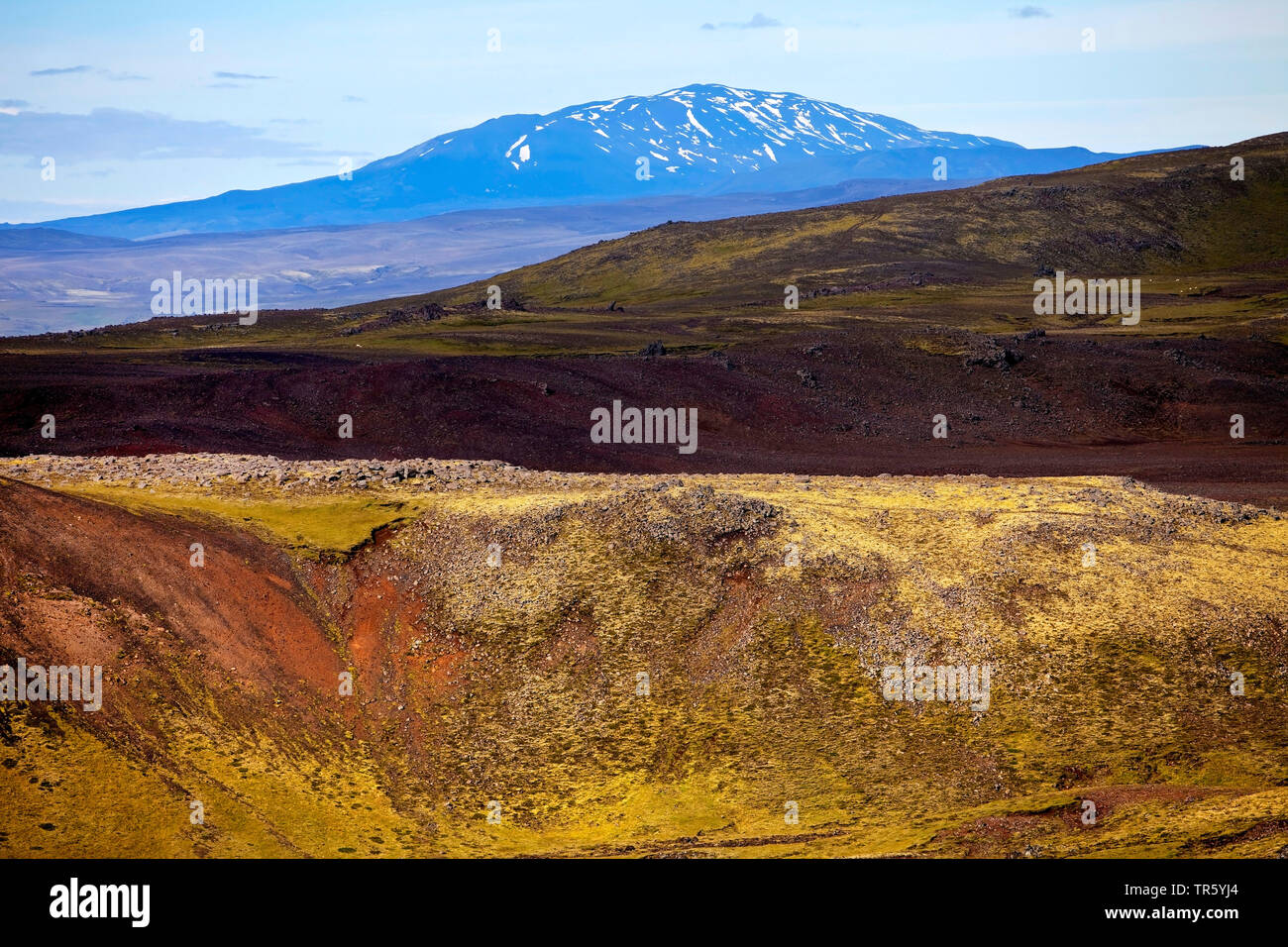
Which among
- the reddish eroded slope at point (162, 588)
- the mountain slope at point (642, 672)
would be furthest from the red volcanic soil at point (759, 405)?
the reddish eroded slope at point (162, 588)

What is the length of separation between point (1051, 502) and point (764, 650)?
13850mm

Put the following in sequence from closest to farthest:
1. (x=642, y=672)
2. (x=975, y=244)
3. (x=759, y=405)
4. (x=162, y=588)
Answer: (x=162, y=588) → (x=642, y=672) → (x=759, y=405) → (x=975, y=244)

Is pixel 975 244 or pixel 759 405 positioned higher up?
pixel 975 244

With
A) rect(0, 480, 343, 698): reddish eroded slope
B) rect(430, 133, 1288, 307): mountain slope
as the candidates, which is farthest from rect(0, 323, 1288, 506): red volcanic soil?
rect(430, 133, 1288, 307): mountain slope

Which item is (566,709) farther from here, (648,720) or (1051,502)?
(1051,502)

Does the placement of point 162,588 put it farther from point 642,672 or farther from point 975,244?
point 975,244

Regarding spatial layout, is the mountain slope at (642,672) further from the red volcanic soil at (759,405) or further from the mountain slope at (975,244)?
the mountain slope at (975,244)

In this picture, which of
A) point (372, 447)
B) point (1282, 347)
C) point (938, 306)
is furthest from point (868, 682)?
point (938, 306)

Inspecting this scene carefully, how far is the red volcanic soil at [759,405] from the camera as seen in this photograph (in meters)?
64.1

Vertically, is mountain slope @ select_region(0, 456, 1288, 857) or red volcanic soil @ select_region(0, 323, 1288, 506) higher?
red volcanic soil @ select_region(0, 323, 1288, 506)

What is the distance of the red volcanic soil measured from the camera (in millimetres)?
64125

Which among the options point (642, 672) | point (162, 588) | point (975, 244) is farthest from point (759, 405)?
point (975, 244)

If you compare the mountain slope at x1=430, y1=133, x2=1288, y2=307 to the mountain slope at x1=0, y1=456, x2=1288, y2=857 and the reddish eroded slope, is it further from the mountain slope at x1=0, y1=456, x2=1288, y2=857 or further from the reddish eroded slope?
the reddish eroded slope

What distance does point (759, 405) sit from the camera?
77.1 metres
